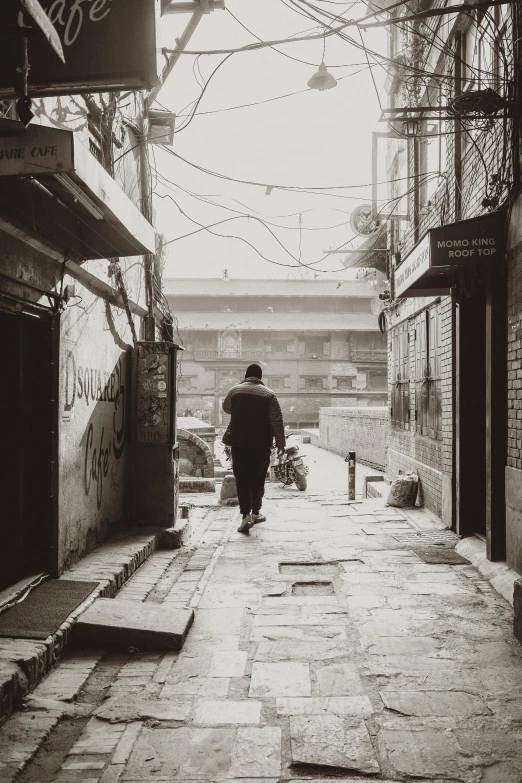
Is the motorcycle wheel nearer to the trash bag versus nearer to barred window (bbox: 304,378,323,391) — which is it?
the trash bag

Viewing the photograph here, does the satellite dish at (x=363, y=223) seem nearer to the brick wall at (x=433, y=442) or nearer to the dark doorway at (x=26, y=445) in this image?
the brick wall at (x=433, y=442)

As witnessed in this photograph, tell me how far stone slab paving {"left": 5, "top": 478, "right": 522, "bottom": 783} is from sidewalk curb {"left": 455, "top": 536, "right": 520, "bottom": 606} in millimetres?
144

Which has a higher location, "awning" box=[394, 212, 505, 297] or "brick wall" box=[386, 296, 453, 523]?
"awning" box=[394, 212, 505, 297]

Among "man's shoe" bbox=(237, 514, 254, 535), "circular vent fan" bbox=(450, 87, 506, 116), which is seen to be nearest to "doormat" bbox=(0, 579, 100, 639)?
"man's shoe" bbox=(237, 514, 254, 535)

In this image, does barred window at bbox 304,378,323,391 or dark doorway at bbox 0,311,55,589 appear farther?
barred window at bbox 304,378,323,391

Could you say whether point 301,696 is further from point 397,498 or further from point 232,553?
point 397,498

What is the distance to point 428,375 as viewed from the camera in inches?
402

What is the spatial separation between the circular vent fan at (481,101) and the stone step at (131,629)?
524 centimetres

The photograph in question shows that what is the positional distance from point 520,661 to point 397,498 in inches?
249

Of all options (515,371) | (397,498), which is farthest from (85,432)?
(397,498)

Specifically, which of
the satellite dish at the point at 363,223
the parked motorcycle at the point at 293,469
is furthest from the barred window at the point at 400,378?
the satellite dish at the point at 363,223

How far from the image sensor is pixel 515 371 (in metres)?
6.06

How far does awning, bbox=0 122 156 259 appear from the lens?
11.8 ft

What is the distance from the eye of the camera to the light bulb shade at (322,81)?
323 inches
